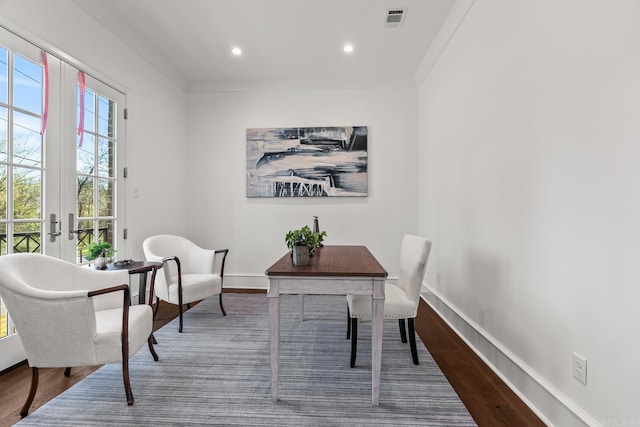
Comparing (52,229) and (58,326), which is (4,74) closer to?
(52,229)

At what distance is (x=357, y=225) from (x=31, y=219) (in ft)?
11.0

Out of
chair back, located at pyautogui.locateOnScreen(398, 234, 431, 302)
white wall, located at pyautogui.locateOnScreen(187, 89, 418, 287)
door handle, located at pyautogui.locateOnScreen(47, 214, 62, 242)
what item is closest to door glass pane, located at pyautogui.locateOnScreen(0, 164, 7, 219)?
door handle, located at pyautogui.locateOnScreen(47, 214, 62, 242)

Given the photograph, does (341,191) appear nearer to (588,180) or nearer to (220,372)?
(220,372)

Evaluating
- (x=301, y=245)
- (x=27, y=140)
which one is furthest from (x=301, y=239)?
(x=27, y=140)

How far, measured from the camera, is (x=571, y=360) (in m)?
1.43

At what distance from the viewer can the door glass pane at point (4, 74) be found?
6.60ft

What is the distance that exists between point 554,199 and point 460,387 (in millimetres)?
1273

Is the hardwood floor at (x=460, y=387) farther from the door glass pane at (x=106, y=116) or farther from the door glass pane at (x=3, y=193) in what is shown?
the door glass pane at (x=106, y=116)

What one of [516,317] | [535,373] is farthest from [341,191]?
[535,373]

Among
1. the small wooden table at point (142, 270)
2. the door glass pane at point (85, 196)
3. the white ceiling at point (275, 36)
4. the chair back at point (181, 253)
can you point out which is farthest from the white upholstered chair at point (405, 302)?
the door glass pane at point (85, 196)

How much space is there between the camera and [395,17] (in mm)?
2879

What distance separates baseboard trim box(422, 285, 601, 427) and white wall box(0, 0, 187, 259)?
3.41 metres

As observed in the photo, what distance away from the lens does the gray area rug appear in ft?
5.25

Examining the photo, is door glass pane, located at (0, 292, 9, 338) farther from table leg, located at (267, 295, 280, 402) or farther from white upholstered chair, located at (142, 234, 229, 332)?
table leg, located at (267, 295, 280, 402)
